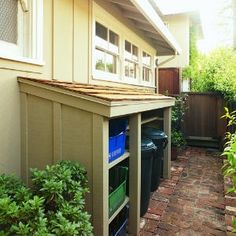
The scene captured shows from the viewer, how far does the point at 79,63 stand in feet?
13.8

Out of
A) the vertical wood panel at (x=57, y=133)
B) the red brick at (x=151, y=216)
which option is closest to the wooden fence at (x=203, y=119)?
the red brick at (x=151, y=216)

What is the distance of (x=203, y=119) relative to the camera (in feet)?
33.3

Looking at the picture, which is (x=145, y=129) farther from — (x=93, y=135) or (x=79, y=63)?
(x=93, y=135)

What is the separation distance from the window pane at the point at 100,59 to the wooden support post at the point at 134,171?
1667 mm

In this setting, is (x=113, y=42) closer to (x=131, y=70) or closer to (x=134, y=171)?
(x=131, y=70)

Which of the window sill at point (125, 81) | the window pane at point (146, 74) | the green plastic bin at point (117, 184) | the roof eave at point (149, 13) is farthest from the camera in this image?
the window pane at point (146, 74)

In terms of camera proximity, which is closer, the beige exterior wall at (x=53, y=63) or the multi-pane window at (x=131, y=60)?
the beige exterior wall at (x=53, y=63)

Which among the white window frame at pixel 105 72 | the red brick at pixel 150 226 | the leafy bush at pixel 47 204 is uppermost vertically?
the white window frame at pixel 105 72

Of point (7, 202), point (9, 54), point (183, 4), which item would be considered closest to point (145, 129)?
point (9, 54)

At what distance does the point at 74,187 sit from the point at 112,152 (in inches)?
40.7

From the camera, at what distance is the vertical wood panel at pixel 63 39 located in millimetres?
3576

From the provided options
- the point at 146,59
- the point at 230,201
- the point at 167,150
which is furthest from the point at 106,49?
the point at 230,201

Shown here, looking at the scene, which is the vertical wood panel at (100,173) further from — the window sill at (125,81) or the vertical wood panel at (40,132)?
the window sill at (125,81)

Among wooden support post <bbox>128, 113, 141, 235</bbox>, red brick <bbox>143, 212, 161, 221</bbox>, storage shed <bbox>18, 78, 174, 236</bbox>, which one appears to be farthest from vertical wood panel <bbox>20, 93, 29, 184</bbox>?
red brick <bbox>143, 212, 161, 221</bbox>
